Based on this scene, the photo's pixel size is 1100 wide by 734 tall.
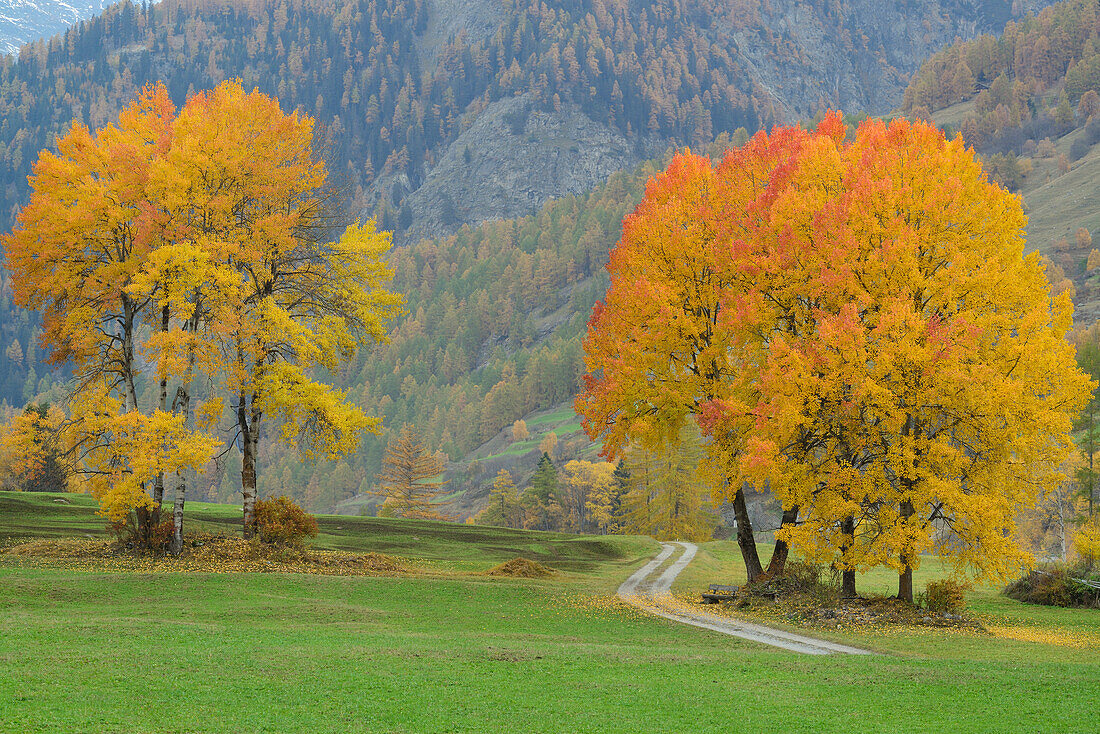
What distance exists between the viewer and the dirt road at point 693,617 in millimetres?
19266

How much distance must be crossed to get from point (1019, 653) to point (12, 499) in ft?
144

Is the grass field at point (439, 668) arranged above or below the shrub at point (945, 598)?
above

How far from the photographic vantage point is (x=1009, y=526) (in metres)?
21.9

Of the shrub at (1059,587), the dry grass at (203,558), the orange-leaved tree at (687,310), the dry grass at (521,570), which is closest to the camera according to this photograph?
the dry grass at (203,558)

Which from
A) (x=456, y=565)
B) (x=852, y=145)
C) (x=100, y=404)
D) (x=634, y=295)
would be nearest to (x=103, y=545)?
(x=100, y=404)

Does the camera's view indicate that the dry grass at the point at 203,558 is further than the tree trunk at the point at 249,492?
No

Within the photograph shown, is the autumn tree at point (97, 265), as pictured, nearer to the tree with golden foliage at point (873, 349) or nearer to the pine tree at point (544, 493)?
the tree with golden foliage at point (873, 349)

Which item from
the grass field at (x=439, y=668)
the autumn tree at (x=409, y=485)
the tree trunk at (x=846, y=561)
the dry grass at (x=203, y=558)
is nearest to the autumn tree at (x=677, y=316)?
the tree trunk at (x=846, y=561)

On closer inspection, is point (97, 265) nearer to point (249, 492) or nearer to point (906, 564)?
point (249, 492)

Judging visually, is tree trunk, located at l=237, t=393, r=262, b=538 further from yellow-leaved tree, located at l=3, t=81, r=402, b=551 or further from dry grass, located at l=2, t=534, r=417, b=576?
dry grass, located at l=2, t=534, r=417, b=576

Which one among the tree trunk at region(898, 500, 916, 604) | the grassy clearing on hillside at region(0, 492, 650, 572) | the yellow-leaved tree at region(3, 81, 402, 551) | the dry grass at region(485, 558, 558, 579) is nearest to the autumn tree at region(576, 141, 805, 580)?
the tree trunk at region(898, 500, 916, 604)

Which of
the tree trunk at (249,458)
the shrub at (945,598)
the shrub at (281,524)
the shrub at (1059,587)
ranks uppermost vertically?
the tree trunk at (249,458)

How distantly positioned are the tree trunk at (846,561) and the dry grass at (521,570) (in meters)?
12.4

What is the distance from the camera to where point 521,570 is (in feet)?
108
